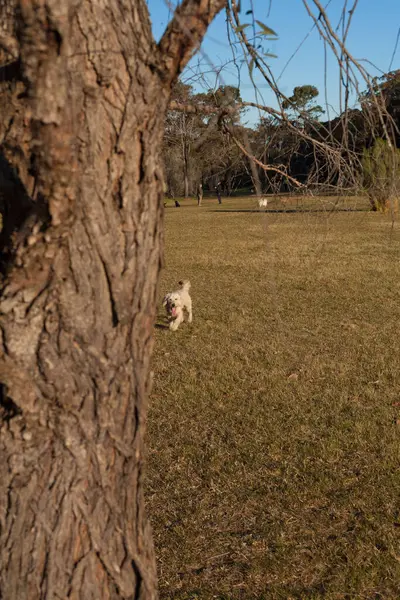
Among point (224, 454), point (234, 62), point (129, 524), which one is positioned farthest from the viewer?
point (224, 454)

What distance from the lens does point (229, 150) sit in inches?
131

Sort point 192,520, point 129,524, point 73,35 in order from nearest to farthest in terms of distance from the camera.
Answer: point 73,35
point 129,524
point 192,520

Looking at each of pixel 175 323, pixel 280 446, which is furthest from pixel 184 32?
pixel 175 323

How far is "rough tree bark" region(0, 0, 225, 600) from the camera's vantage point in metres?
1.51

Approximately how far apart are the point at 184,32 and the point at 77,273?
74 cm

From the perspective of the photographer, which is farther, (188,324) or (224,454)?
(188,324)

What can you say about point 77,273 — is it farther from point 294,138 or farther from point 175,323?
point 175,323

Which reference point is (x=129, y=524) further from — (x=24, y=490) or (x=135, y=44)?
Result: (x=135, y=44)

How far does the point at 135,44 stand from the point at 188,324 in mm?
7043

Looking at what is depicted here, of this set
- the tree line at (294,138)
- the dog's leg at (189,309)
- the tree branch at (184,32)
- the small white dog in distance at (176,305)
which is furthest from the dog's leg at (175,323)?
the tree branch at (184,32)

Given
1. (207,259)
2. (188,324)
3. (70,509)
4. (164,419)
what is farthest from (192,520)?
(207,259)

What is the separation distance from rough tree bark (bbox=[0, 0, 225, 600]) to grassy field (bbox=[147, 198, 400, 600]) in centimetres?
A: 47

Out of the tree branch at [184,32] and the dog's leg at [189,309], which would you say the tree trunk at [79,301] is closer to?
the tree branch at [184,32]

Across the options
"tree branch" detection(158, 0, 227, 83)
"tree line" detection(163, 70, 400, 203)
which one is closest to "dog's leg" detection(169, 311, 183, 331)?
"tree line" detection(163, 70, 400, 203)
